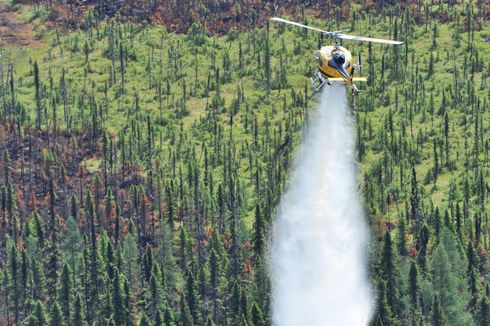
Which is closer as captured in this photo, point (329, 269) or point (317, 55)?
point (317, 55)

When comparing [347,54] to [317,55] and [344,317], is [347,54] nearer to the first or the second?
[317,55]

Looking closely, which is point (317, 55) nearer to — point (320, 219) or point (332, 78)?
point (332, 78)

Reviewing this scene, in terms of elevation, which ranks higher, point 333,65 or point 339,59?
point 339,59

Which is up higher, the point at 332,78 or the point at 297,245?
the point at 332,78

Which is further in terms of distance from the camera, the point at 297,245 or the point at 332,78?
the point at 297,245

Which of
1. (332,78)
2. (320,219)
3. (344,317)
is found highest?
(332,78)

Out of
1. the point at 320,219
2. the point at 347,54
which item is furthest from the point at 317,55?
the point at 320,219

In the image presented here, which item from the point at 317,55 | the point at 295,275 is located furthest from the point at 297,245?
the point at 317,55

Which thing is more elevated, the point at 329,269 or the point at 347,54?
the point at 347,54

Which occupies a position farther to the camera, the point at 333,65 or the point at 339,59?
the point at 333,65
